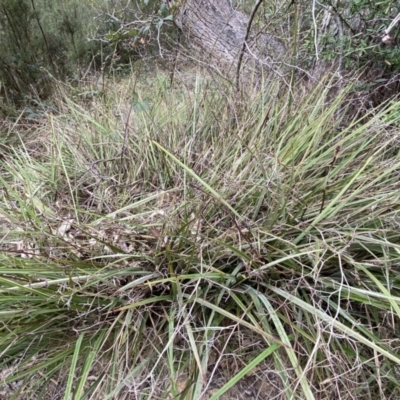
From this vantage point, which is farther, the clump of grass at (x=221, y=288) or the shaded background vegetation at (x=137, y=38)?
the shaded background vegetation at (x=137, y=38)

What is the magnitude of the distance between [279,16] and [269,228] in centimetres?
125

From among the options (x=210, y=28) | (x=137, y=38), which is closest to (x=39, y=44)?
(x=137, y=38)

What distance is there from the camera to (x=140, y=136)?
150 centimetres

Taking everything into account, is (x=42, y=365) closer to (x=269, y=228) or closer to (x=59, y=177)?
(x=269, y=228)

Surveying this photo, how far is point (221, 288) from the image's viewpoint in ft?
3.20

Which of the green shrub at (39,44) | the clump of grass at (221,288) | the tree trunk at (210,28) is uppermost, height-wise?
the tree trunk at (210,28)

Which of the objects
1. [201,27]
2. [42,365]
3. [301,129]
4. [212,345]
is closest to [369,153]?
[301,129]

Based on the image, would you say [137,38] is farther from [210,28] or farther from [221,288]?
[221,288]

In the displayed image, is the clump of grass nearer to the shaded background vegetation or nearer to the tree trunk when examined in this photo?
the shaded background vegetation

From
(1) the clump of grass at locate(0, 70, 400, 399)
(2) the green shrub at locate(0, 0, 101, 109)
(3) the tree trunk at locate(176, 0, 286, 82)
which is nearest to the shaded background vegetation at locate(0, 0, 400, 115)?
(2) the green shrub at locate(0, 0, 101, 109)

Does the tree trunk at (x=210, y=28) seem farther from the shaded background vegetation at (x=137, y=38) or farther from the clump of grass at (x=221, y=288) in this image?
the clump of grass at (x=221, y=288)

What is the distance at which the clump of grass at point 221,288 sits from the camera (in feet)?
2.78

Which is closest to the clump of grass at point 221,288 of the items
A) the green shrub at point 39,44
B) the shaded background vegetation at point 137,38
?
the shaded background vegetation at point 137,38

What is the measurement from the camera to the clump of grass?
848mm
